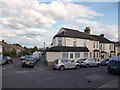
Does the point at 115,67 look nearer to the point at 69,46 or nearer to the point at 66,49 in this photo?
the point at 66,49

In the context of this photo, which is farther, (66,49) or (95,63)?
(66,49)

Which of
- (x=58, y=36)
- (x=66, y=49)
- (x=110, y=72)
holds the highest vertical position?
(x=58, y=36)

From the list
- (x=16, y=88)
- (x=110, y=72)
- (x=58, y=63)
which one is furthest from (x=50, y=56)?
(x=16, y=88)

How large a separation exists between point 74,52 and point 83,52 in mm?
2732

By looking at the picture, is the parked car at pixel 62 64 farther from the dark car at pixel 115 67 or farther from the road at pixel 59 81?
the road at pixel 59 81

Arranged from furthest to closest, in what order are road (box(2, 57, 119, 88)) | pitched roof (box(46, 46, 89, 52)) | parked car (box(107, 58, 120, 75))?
1. pitched roof (box(46, 46, 89, 52))
2. parked car (box(107, 58, 120, 75))
3. road (box(2, 57, 119, 88))

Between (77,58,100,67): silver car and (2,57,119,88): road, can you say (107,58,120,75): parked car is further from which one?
(77,58,100,67): silver car

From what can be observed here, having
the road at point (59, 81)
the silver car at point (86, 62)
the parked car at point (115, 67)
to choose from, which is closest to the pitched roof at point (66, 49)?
the silver car at point (86, 62)

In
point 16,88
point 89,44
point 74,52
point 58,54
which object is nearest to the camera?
point 16,88

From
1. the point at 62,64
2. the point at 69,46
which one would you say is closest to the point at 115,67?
the point at 62,64

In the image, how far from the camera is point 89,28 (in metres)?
54.4

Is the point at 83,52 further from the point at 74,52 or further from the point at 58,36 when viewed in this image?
the point at 58,36

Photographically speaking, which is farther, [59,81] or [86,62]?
[86,62]

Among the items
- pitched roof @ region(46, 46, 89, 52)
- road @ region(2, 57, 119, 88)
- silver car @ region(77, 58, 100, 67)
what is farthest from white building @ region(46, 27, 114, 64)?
road @ region(2, 57, 119, 88)
